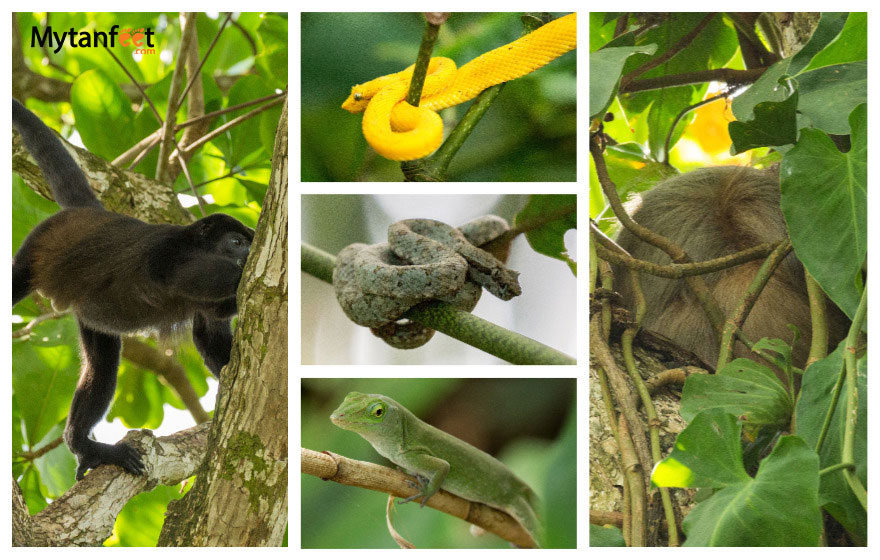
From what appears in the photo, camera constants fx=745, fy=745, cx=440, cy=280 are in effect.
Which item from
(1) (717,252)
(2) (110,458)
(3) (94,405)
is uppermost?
(1) (717,252)

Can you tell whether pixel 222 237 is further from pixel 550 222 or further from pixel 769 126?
pixel 769 126

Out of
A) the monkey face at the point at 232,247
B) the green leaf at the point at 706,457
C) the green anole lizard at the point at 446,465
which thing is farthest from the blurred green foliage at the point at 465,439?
the monkey face at the point at 232,247

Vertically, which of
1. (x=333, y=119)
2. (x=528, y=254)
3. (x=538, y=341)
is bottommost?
(x=538, y=341)

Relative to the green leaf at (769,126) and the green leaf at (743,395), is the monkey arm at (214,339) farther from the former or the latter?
the green leaf at (769,126)

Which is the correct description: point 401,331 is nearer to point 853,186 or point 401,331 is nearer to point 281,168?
point 281,168

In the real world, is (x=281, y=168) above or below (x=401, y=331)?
above

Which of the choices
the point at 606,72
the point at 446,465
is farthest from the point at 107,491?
the point at 606,72

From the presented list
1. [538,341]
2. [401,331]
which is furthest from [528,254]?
[401,331]
